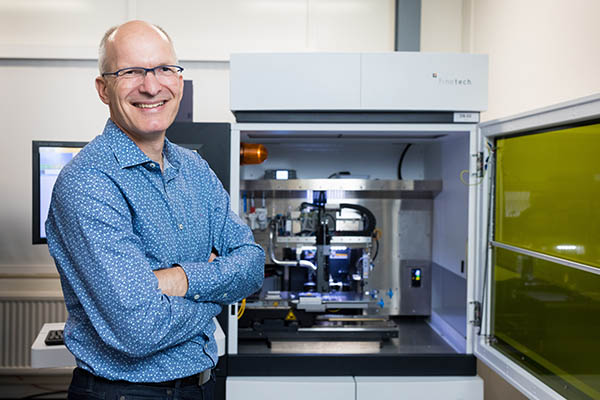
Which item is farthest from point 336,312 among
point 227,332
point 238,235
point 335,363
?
point 238,235

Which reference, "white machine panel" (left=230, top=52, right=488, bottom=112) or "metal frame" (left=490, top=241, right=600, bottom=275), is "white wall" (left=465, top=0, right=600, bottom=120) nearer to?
"white machine panel" (left=230, top=52, right=488, bottom=112)

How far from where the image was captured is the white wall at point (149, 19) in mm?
3268

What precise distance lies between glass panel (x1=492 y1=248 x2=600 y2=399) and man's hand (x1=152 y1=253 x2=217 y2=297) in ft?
3.50

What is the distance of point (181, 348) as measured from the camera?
45.5 inches

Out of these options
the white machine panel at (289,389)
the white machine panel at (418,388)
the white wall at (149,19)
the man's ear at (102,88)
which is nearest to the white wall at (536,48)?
the white wall at (149,19)

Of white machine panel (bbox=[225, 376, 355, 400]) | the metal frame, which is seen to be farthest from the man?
the metal frame

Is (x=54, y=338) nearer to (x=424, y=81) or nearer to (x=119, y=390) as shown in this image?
(x=119, y=390)

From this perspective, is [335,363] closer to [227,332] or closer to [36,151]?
[227,332]

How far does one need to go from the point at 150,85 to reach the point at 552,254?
4.13ft

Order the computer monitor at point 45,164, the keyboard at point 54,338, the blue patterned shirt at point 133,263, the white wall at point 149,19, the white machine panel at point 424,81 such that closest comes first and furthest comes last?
the blue patterned shirt at point 133,263 → the keyboard at point 54,338 → the white machine panel at point 424,81 → the computer monitor at point 45,164 → the white wall at point 149,19

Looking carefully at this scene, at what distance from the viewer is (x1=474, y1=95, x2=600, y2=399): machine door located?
1.41 metres

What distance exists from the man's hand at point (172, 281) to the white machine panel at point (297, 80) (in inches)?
39.7

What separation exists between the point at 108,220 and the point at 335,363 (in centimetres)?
131

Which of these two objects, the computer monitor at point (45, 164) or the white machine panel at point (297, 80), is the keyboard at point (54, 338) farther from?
the white machine panel at point (297, 80)
